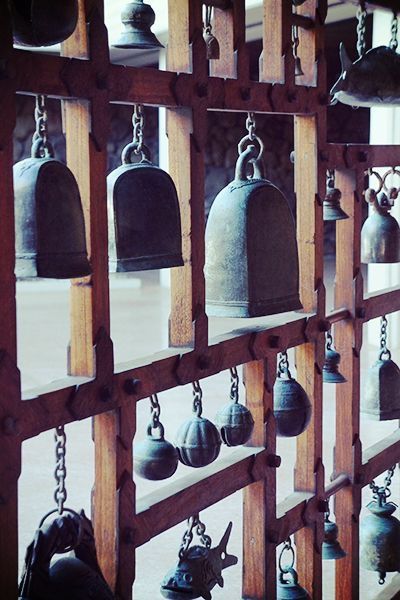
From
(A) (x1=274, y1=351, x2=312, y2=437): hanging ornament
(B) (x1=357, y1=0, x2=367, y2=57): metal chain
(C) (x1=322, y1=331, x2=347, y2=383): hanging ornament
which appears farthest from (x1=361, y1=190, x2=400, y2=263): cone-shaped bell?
(A) (x1=274, y1=351, x2=312, y2=437): hanging ornament

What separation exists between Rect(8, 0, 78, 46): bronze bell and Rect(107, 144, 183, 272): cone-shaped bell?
1.18ft

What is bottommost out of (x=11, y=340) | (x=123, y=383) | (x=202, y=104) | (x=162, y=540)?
(x=162, y=540)

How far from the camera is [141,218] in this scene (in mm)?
2170

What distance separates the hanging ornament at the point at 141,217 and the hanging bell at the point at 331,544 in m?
1.21

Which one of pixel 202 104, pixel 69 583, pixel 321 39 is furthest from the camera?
pixel 321 39

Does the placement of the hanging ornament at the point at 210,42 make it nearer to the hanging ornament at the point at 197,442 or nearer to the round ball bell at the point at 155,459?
the hanging ornament at the point at 197,442

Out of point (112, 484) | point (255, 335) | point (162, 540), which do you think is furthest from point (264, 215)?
point (162, 540)

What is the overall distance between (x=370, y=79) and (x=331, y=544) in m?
1.36

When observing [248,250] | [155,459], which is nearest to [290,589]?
[155,459]

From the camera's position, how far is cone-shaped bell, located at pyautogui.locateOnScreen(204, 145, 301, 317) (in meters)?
2.42

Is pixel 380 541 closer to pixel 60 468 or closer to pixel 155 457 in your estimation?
pixel 155 457

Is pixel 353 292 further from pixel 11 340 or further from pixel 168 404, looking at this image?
pixel 168 404

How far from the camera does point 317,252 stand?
2764mm

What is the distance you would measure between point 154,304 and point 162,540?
660 cm
